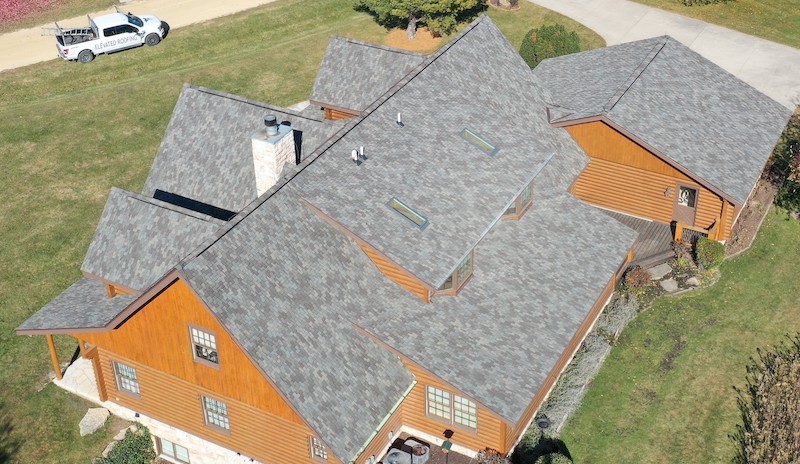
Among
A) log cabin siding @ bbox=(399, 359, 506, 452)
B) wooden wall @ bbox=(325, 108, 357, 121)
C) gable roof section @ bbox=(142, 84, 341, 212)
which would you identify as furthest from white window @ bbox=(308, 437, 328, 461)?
wooden wall @ bbox=(325, 108, 357, 121)

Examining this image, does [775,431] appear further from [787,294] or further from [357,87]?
[357,87]

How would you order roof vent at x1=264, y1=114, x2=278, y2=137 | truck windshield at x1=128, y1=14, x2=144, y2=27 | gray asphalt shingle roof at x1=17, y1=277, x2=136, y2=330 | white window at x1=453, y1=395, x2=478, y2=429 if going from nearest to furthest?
white window at x1=453, y1=395, x2=478, y2=429 < gray asphalt shingle roof at x1=17, y1=277, x2=136, y2=330 < roof vent at x1=264, y1=114, x2=278, y2=137 < truck windshield at x1=128, y1=14, x2=144, y2=27

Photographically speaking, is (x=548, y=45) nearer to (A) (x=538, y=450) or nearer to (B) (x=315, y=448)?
(A) (x=538, y=450)

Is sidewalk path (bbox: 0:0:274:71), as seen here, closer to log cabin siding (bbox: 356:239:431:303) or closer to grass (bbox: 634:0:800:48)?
grass (bbox: 634:0:800:48)

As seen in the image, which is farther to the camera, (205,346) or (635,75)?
(635,75)

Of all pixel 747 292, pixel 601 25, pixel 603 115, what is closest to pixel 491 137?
pixel 603 115

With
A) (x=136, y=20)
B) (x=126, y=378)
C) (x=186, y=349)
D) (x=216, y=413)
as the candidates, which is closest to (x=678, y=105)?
(x=216, y=413)
